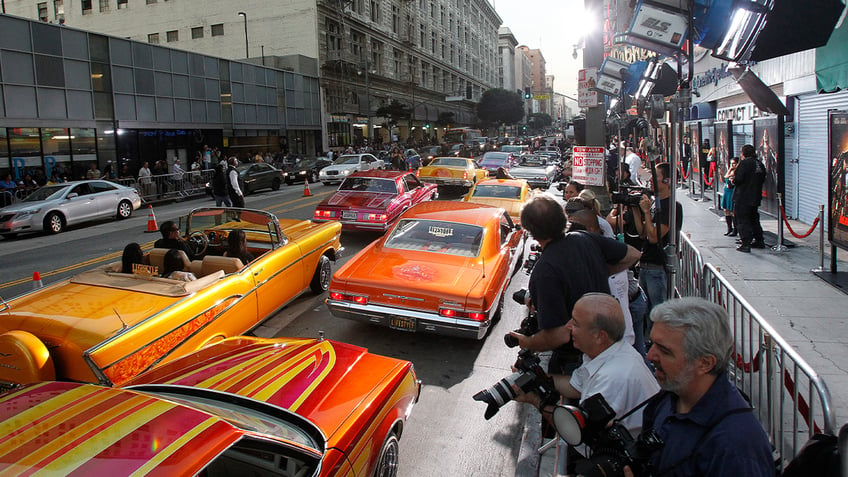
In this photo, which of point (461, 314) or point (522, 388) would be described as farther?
point (461, 314)

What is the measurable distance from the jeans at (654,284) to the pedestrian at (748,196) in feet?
17.1

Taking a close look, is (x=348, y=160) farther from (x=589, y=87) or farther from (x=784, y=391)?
(x=784, y=391)

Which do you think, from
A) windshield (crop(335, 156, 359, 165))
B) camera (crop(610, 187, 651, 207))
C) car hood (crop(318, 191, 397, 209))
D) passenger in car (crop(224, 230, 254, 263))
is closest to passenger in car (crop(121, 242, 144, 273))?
passenger in car (crop(224, 230, 254, 263))

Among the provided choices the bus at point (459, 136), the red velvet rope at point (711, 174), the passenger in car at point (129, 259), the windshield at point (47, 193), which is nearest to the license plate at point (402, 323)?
the passenger in car at point (129, 259)

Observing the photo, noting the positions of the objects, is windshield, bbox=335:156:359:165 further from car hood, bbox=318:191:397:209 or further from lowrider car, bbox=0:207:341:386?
lowrider car, bbox=0:207:341:386

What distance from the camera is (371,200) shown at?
38.9 feet

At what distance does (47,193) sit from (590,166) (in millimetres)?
14744

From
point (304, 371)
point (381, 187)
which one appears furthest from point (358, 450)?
point (381, 187)

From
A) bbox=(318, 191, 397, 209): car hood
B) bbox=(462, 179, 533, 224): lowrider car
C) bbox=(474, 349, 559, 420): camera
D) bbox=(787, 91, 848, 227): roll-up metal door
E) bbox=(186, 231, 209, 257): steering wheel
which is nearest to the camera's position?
bbox=(474, 349, 559, 420): camera

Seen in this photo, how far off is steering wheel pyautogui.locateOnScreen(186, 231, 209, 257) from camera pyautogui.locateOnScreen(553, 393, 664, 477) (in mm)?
6046

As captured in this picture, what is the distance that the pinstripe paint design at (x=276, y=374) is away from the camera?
3.13m

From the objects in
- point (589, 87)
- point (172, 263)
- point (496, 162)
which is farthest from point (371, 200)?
point (496, 162)

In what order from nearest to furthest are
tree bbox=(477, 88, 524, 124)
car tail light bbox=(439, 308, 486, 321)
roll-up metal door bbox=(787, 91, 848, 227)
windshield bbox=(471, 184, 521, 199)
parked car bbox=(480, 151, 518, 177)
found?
1. car tail light bbox=(439, 308, 486, 321)
2. roll-up metal door bbox=(787, 91, 848, 227)
3. windshield bbox=(471, 184, 521, 199)
4. parked car bbox=(480, 151, 518, 177)
5. tree bbox=(477, 88, 524, 124)

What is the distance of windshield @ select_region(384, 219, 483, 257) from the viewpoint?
6766 mm
